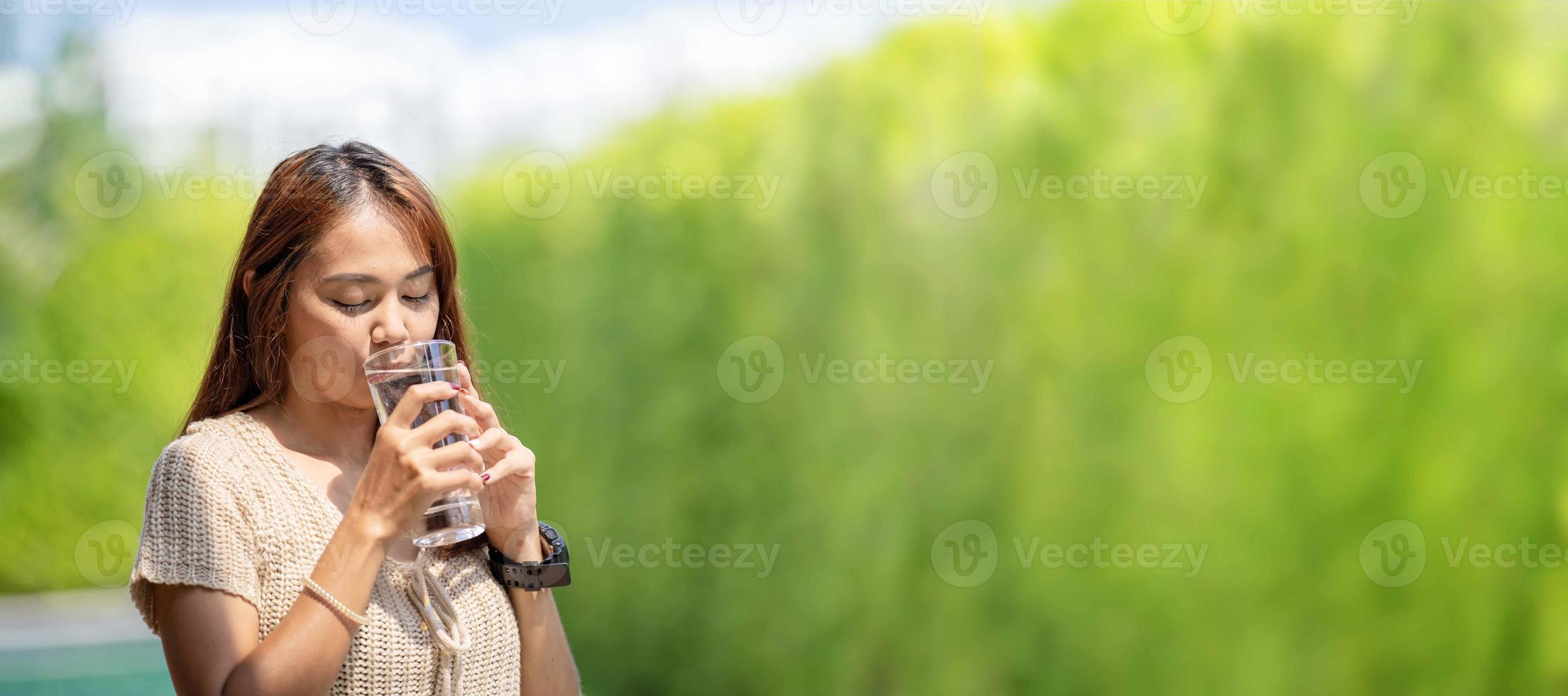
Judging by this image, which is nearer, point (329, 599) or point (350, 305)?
point (329, 599)

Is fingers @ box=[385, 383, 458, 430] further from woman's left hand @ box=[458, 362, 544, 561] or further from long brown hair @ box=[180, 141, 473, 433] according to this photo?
long brown hair @ box=[180, 141, 473, 433]

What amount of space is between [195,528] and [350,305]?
31 centimetres

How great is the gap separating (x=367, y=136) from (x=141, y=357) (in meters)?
2.98

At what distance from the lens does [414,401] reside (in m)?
1.33

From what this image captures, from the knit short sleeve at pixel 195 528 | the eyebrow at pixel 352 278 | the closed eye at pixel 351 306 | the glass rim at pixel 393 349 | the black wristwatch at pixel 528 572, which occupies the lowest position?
the black wristwatch at pixel 528 572

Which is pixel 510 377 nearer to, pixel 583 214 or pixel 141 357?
pixel 583 214

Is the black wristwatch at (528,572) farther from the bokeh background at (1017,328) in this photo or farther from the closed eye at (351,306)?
the bokeh background at (1017,328)

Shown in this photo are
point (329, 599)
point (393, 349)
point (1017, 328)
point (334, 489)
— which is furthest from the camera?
point (1017, 328)

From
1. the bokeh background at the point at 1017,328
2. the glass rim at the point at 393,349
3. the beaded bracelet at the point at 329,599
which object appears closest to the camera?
the beaded bracelet at the point at 329,599

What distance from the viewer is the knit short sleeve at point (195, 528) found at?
129 cm

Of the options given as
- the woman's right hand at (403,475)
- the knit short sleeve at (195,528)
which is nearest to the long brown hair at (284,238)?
the knit short sleeve at (195,528)

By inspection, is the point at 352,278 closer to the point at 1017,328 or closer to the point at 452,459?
the point at 452,459

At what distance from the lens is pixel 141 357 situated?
841 cm

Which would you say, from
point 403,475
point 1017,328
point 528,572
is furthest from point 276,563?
point 1017,328
